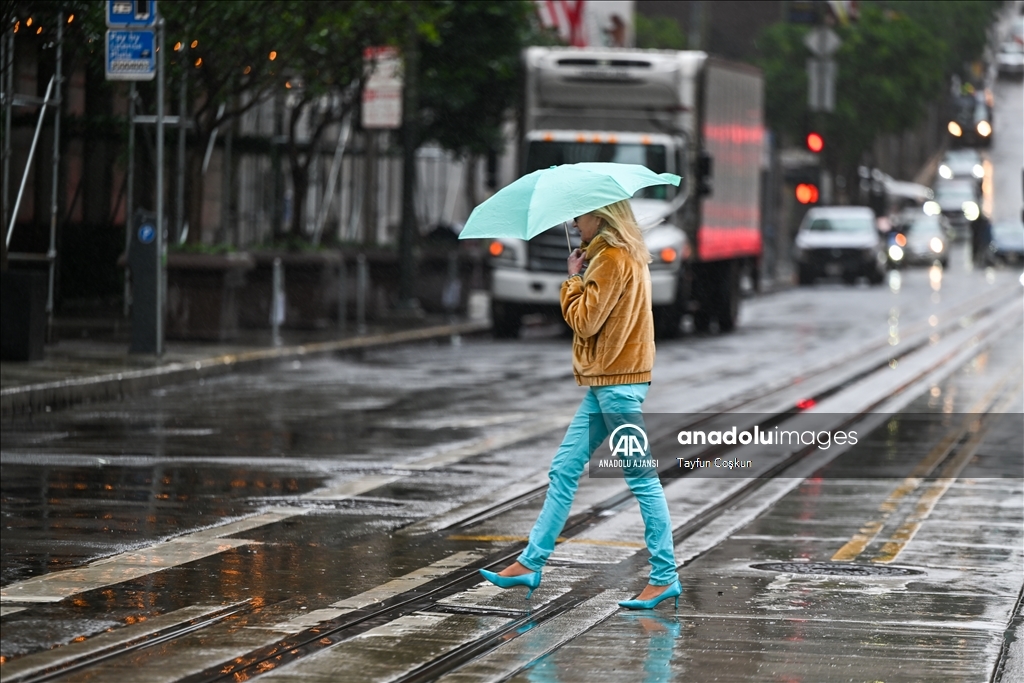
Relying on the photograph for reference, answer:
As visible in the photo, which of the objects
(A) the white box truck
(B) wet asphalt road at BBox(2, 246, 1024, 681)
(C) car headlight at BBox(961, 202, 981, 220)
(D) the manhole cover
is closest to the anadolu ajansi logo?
(B) wet asphalt road at BBox(2, 246, 1024, 681)

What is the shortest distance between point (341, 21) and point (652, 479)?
1492 cm

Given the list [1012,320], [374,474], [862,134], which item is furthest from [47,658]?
[862,134]

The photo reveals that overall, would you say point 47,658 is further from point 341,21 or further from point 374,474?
point 341,21

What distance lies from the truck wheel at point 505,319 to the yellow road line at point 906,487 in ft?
30.2

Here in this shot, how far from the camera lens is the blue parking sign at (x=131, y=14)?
18844mm

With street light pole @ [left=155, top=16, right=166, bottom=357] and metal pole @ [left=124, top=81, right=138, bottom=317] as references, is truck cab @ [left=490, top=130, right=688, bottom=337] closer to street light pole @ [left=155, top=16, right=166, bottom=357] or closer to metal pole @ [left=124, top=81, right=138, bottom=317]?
metal pole @ [left=124, top=81, right=138, bottom=317]

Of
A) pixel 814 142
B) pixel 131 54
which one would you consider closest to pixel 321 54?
pixel 131 54

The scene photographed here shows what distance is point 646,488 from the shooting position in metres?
8.23

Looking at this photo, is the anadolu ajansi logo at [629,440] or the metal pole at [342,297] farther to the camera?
the metal pole at [342,297]

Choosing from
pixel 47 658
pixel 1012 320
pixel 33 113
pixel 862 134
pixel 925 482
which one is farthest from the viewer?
pixel 862 134

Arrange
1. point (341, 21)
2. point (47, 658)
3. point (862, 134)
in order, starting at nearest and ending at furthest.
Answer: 1. point (47, 658)
2. point (341, 21)
3. point (862, 134)

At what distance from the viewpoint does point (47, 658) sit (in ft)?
22.8

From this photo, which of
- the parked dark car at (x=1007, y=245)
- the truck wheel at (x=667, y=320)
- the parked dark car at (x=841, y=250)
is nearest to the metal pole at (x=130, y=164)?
the truck wheel at (x=667, y=320)

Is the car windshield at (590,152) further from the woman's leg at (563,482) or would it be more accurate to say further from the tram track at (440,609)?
the woman's leg at (563,482)
